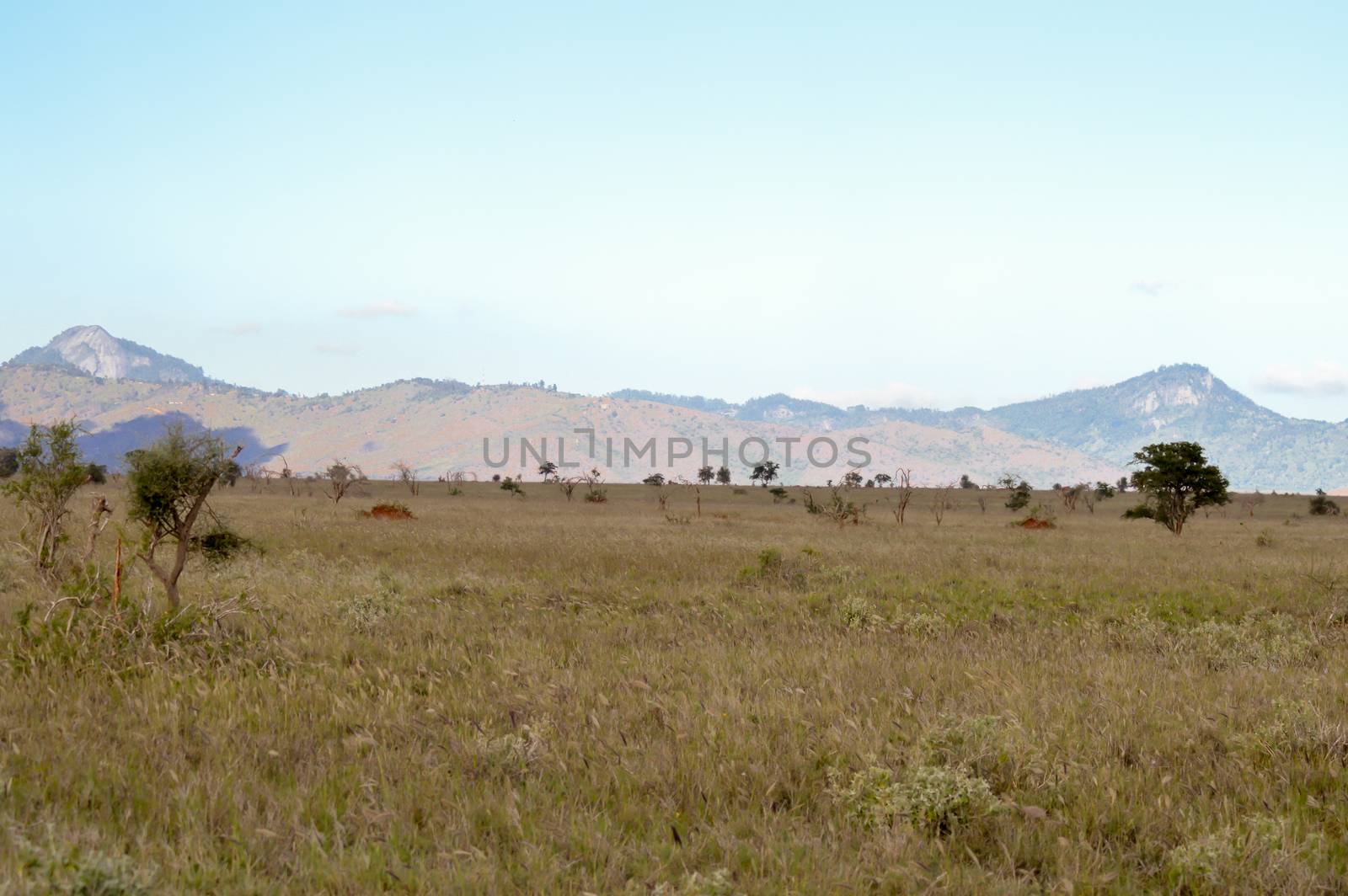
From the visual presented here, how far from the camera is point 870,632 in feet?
34.4

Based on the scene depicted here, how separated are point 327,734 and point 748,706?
3014 mm

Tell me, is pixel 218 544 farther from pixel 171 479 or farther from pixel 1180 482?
pixel 1180 482

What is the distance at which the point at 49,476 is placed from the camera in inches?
428

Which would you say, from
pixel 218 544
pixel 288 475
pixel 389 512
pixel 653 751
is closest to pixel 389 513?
pixel 389 512

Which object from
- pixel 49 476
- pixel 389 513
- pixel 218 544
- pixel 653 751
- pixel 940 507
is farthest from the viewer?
pixel 940 507

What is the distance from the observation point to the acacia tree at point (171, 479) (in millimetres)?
9695

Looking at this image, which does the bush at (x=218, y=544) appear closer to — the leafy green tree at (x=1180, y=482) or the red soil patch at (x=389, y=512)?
the red soil patch at (x=389, y=512)

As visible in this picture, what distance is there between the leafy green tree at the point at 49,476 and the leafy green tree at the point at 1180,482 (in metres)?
43.4

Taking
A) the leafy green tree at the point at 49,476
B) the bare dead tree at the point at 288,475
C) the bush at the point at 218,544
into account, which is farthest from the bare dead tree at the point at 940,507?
the bare dead tree at the point at 288,475

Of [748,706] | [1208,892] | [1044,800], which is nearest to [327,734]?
[748,706]

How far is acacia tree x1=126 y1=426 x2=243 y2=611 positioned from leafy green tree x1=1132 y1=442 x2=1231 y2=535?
42.5 meters

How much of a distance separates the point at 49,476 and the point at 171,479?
8.09 feet

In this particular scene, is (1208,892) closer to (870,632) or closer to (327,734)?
(327,734)

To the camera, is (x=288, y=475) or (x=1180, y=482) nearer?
(x=1180, y=482)
